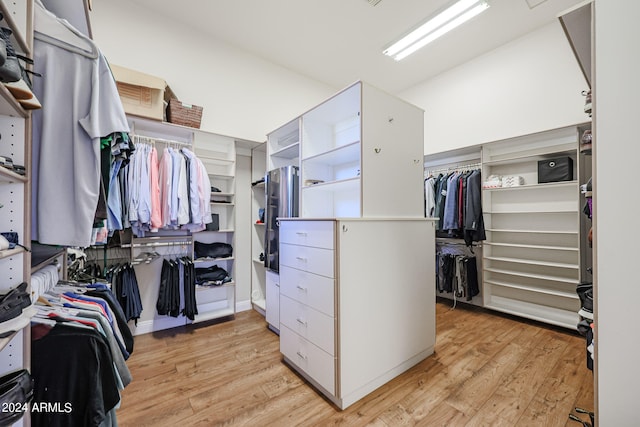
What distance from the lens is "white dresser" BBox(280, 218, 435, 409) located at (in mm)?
1594

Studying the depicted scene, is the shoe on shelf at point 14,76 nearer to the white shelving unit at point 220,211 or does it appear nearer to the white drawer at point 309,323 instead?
the white drawer at point 309,323

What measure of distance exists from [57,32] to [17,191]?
2.06ft

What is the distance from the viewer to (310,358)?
176cm

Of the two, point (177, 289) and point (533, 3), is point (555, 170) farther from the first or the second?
point (177, 289)

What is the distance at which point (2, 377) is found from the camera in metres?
0.70

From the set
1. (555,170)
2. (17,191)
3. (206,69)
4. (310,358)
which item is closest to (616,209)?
(310,358)

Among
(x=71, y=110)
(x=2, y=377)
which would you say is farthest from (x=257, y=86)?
(x=2, y=377)

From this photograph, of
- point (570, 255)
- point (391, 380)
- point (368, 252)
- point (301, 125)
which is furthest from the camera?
point (570, 255)

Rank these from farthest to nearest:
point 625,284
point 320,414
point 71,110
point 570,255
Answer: point 570,255 < point 320,414 < point 71,110 < point 625,284

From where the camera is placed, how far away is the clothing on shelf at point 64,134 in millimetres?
903

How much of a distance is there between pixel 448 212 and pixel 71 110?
137 inches

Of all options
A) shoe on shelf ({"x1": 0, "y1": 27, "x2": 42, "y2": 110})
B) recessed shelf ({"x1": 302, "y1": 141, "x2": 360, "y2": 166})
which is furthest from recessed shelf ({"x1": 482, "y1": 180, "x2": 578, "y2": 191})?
shoe on shelf ({"x1": 0, "y1": 27, "x2": 42, "y2": 110})

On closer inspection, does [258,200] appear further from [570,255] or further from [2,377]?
[570,255]

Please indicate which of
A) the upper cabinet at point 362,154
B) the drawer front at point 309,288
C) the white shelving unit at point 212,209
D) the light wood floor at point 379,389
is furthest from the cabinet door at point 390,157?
the white shelving unit at point 212,209
